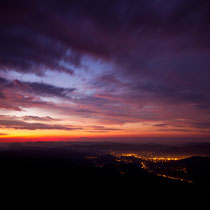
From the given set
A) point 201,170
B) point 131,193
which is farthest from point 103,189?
point 201,170

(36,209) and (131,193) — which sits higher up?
(36,209)

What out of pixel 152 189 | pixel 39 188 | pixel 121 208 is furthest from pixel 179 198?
pixel 39 188

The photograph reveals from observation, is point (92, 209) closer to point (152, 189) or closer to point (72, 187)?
point (72, 187)

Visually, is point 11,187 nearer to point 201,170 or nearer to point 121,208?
point 121,208

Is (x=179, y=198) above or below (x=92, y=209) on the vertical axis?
below

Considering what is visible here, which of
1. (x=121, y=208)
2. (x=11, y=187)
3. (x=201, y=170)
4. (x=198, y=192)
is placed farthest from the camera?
(x=201, y=170)

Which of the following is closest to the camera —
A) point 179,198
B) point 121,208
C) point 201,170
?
point 121,208

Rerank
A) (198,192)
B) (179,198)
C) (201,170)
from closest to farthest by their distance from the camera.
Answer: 1. (179,198)
2. (198,192)
3. (201,170)

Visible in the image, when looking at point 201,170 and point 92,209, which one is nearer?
point 92,209

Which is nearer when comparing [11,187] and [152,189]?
[11,187]
